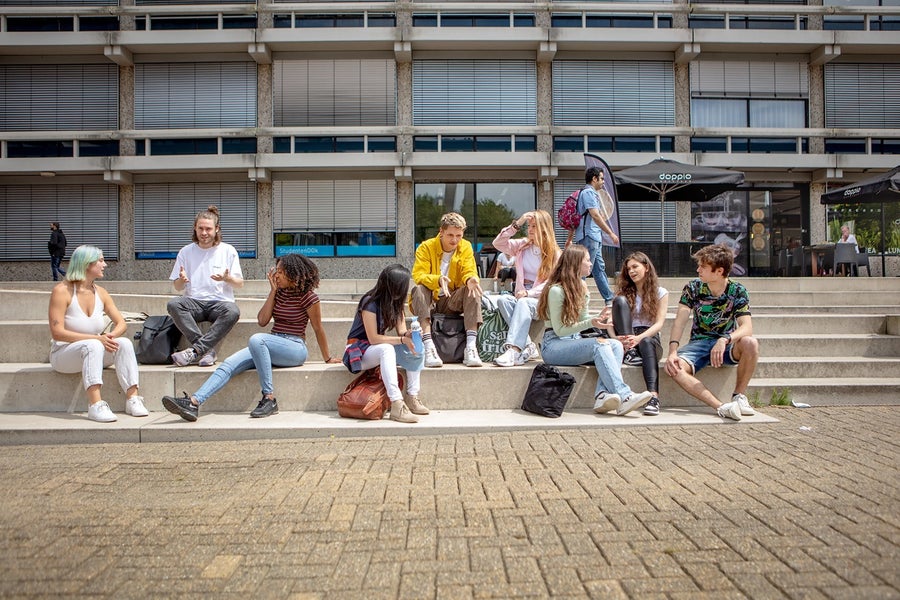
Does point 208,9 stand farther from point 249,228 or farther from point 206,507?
point 206,507

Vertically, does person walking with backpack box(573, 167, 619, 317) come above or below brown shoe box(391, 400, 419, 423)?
above

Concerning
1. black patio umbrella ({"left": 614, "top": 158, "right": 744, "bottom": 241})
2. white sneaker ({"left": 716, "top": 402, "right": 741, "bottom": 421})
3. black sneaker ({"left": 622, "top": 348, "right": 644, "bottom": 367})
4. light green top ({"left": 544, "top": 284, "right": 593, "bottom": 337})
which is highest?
black patio umbrella ({"left": 614, "top": 158, "right": 744, "bottom": 241})

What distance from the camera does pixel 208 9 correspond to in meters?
18.7

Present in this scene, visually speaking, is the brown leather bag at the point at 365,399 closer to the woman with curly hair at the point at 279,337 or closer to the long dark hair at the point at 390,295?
the long dark hair at the point at 390,295

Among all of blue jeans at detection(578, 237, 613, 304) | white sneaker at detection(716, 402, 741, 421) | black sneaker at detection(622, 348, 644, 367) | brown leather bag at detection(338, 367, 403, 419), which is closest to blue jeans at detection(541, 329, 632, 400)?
black sneaker at detection(622, 348, 644, 367)

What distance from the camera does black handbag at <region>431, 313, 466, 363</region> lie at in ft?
20.9

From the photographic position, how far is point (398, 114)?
19.0m

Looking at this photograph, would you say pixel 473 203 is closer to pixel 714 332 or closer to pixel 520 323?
pixel 520 323

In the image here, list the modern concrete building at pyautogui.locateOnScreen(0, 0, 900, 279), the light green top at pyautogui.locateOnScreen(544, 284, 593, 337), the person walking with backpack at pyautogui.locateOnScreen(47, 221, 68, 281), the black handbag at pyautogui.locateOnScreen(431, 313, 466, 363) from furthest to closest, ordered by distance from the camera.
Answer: the modern concrete building at pyautogui.locateOnScreen(0, 0, 900, 279)
the person walking with backpack at pyautogui.locateOnScreen(47, 221, 68, 281)
the black handbag at pyautogui.locateOnScreen(431, 313, 466, 363)
the light green top at pyautogui.locateOnScreen(544, 284, 593, 337)

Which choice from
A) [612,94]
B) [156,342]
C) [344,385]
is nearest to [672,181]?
[612,94]

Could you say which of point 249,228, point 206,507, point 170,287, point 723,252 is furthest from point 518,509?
point 249,228

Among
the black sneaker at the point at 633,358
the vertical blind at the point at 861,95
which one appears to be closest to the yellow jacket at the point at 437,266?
the black sneaker at the point at 633,358

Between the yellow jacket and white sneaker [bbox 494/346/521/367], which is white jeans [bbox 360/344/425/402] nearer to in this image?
white sneaker [bbox 494/346/521/367]

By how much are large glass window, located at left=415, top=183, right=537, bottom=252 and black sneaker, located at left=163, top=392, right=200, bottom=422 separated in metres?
14.2
